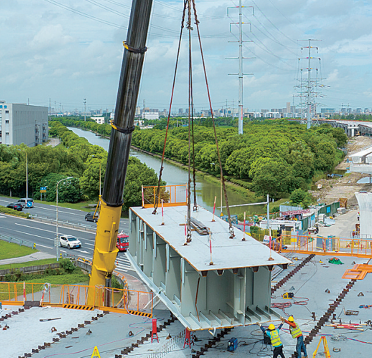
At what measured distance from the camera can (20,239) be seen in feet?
145

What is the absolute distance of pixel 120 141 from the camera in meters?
15.2

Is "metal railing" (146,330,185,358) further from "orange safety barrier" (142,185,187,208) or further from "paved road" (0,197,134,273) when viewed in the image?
"paved road" (0,197,134,273)

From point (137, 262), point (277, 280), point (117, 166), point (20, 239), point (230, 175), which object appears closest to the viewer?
point (117, 166)

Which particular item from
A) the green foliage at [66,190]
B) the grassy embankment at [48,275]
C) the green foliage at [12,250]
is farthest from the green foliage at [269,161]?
the grassy embankment at [48,275]

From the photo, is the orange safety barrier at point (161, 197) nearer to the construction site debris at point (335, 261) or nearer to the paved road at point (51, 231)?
the paved road at point (51, 231)

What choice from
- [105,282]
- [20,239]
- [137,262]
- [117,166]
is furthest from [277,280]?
[20,239]

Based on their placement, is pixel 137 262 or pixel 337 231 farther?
pixel 337 231

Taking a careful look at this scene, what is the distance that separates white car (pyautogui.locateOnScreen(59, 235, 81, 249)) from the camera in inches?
1670

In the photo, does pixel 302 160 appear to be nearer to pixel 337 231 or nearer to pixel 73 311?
pixel 337 231

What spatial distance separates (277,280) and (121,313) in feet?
23.1

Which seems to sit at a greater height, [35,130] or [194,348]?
[35,130]

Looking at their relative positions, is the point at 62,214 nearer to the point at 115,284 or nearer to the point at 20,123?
the point at 115,284

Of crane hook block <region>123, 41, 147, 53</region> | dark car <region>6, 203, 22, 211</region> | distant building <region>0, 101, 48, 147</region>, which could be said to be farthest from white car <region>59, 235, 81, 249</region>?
distant building <region>0, 101, 48, 147</region>

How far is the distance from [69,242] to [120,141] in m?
29.2
